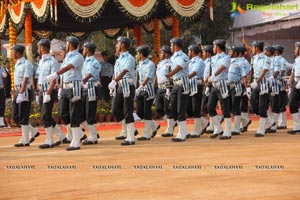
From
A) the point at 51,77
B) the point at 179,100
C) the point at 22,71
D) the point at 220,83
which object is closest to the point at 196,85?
the point at 220,83

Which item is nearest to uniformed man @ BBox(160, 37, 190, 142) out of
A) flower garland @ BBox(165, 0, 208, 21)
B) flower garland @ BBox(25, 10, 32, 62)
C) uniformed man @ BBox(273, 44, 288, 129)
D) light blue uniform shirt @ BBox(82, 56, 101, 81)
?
light blue uniform shirt @ BBox(82, 56, 101, 81)

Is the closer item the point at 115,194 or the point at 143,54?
the point at 115,194

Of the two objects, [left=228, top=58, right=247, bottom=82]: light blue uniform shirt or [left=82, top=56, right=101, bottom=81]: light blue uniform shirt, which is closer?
[left=82, top=56, right=101, bottom=81]: light blue uniform shirt

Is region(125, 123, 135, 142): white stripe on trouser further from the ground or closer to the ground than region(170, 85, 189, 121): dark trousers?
closer to the ground

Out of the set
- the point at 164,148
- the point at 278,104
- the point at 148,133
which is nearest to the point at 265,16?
the point at 278,104

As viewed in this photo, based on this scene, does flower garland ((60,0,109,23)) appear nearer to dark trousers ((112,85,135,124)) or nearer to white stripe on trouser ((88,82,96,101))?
white stripe on trouser ((88,82,96,101))

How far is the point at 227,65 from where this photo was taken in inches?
532

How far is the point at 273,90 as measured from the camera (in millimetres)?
14844

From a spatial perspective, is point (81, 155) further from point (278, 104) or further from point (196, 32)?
point (196, 32)

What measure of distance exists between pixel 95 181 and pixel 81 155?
3129 mm

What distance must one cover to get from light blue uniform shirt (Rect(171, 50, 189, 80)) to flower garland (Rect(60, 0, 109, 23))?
6.11 m

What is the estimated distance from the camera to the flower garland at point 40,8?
18766mm

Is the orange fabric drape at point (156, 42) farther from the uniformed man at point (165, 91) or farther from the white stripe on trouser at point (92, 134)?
the white stripe on trouser at point (92, 134)

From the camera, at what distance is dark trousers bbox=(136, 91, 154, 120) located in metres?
14.1
